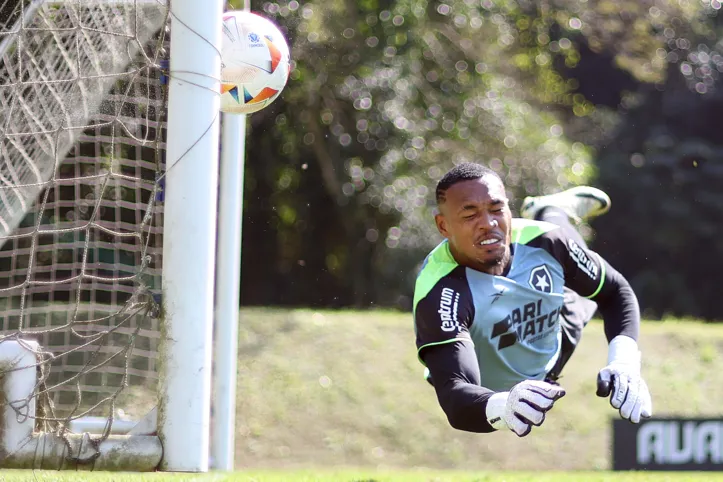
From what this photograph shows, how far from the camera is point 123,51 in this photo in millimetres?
4934

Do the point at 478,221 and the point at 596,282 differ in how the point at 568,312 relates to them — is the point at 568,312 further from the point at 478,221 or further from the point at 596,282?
the point at 478,221

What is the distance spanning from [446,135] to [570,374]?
183 inches

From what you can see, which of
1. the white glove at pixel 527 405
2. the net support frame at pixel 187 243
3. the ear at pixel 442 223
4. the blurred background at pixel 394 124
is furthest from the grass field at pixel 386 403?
the white glove at pixel 527 405

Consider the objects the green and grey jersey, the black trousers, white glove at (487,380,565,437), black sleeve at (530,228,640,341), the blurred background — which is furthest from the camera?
the blurred background

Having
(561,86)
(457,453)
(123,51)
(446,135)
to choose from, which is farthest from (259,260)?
(123,51)

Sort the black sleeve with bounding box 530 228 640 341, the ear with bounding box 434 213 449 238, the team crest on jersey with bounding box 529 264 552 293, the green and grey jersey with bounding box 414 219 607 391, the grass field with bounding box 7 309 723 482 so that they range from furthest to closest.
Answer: the grass field with bounding box 7 309 723 482 < the black sleeve with bounding box 530 228 640 341 < the team crest on jersey with bounding box 529 264 552 293 < the ear with bounding box 434 213 449 238 < the green and grey jersey with bounding box 414 219 607 391

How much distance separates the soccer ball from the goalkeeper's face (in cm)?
112

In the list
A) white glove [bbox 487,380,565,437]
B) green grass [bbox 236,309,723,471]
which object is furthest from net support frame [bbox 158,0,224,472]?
green grass [bbox 236,309,723,471]

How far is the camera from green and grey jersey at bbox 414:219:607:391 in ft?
14.5

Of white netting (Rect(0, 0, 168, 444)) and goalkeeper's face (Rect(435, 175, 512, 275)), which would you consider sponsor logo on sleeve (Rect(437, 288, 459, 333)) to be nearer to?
goalkeeper's face (Rect(435, 175, 512, 275))

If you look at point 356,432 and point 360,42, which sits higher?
point 360,42

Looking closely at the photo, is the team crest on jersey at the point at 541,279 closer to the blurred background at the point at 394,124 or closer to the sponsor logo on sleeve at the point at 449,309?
the sponsor logo on sleeve at the point at 449,309

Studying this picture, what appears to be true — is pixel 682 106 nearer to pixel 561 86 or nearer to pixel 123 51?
pixel 561 86

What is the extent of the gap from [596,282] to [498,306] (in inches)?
28.2
